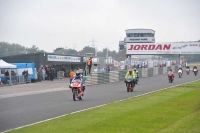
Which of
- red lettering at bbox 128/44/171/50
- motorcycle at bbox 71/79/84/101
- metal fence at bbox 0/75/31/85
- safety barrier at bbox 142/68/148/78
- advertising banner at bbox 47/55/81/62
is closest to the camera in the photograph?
motorcycle at bbox 71/79/84/101

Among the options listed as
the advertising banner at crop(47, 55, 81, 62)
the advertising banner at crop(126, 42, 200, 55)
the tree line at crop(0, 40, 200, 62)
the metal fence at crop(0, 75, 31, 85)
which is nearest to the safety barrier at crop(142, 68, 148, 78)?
the advertising banner at crop(47, 55, 81, 62)

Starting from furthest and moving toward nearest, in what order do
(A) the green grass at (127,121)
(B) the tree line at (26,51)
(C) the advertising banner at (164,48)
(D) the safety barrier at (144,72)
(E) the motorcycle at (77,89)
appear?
(C) the advertising banner at (164,48) → (D) the safety barrier at (144,72) → (E) the motorcycle at (77,89) → (B) the tree line at (26,51) → (A) the green grass at (127,121)

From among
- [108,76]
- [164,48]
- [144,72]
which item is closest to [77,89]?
[108,76]

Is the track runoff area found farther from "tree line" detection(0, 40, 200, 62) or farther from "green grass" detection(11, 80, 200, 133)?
"green grass" detection(11, 80, 200, 133)

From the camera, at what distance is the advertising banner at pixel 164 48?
238ft

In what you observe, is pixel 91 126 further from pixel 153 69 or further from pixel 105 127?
pixel 153 69

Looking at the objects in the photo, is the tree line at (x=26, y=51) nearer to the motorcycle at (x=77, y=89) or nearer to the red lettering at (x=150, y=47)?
the red lettering at (x=150, y=47)

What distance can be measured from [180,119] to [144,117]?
1.19 metres

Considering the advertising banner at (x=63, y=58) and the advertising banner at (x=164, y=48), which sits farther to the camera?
the advertising banner at (x=164, y=48)

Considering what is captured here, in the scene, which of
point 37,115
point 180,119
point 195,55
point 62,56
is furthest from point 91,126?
point 195,55

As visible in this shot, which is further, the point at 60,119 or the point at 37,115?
the point at 37,115

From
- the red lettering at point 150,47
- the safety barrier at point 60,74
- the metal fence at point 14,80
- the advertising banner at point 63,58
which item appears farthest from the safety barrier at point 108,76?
the red lettering at point 150,47

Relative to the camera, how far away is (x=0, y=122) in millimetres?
13156

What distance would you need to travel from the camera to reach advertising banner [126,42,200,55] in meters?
72.7
